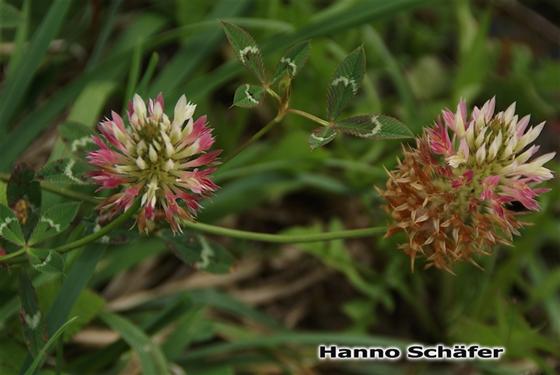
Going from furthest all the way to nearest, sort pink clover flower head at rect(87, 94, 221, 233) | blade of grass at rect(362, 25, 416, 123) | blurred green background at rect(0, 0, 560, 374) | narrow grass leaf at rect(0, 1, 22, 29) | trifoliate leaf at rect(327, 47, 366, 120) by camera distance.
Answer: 1. blade of grass at rect(362, 25, 416, 123)
2. blurred green background at rect(0, 0, 560, 374)
3. narrow grass leaf at rect(0, 1, 22, 29)
4. trifoliate leaf at rect(327, 47, 366, 120)
5. pink clover flower head at rect(87, 94, 221, 233)

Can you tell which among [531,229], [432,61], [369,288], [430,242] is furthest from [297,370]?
[432,61]

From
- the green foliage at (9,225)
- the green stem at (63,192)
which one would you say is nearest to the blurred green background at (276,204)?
the green stem at (63,192)

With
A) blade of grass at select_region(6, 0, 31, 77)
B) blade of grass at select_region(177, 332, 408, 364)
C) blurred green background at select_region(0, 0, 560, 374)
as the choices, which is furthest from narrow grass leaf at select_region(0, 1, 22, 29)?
blade of grass at select_region(177, 332, 408, 364)

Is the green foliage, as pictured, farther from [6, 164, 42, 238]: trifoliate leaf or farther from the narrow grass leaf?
the narrow grass leaf

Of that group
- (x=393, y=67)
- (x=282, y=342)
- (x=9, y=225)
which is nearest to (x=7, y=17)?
(x=9, y=225)

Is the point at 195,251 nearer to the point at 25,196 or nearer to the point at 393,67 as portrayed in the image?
the point at 25,196

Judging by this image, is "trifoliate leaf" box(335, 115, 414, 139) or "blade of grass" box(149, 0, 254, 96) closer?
"trifoliate leaf" box(335, 115, 414, 139)

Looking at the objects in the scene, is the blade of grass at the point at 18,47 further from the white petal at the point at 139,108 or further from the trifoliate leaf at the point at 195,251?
→ the white petal at the point at 139,108

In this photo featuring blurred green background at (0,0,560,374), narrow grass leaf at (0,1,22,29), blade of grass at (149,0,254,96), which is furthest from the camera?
blade of grass at (149,0,254,96)
